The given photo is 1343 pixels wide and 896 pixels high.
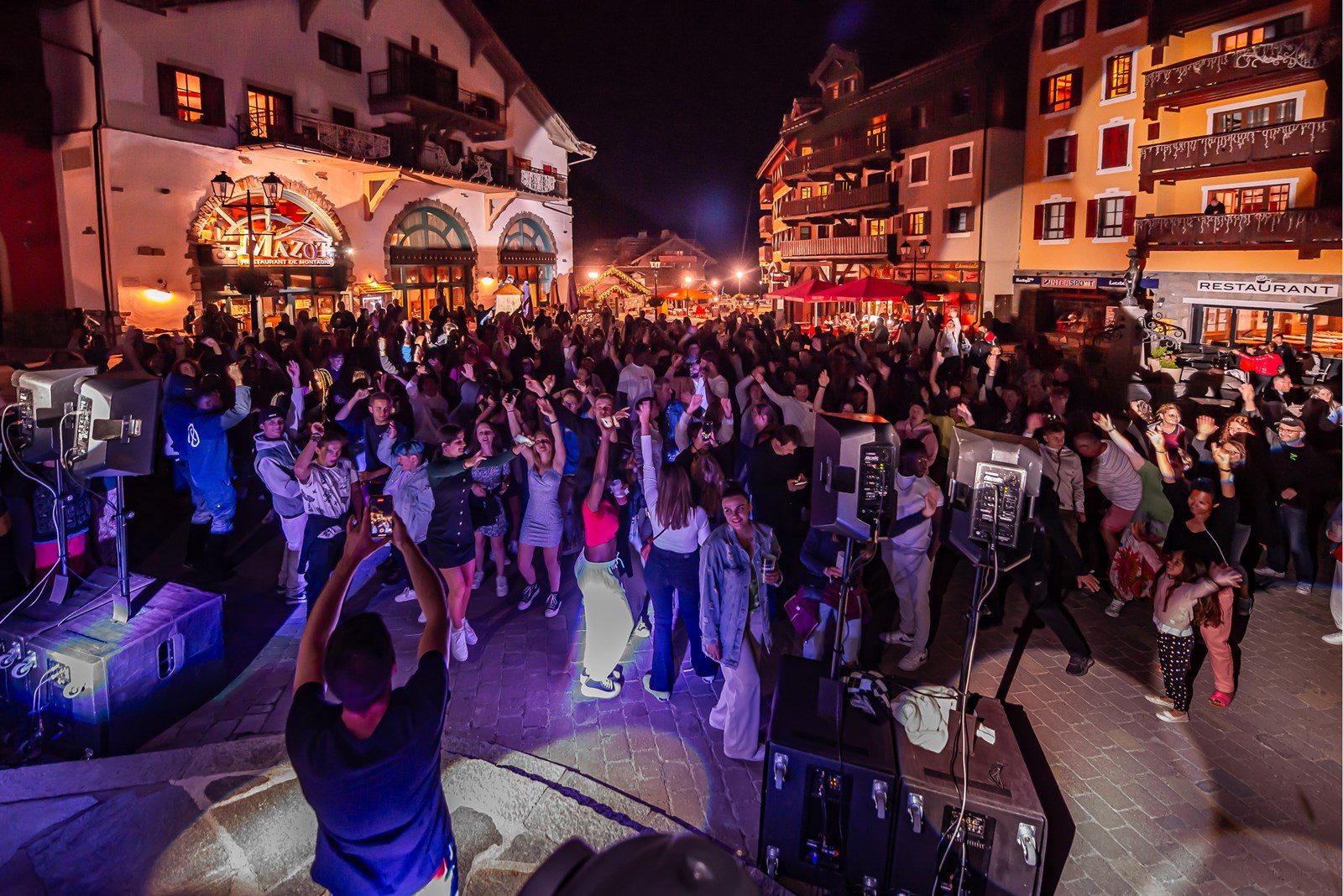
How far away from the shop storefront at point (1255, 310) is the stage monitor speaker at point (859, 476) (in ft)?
67.0

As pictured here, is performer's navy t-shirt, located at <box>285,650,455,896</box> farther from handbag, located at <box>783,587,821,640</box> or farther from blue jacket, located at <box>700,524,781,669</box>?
handbag, located at <box>783,587,821,640</box>

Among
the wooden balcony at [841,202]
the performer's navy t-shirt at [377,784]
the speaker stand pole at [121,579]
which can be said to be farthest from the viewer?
the wooden balcony at [841,202]

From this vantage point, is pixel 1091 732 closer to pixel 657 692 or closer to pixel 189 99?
pixel 657 692

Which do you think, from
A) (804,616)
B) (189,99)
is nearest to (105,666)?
(804,616)

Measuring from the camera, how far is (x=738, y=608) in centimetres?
477

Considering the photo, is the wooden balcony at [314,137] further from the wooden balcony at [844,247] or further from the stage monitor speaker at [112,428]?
the wooden balcony at [844,247]

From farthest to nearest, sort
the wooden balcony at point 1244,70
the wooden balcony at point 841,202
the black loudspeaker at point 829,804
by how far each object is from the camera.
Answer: the wooden balcony at point 841,202
the wooden balcony at point 1244,70
the black loudspeaker at point 829,804

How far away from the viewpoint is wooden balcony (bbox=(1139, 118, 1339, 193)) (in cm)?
1931

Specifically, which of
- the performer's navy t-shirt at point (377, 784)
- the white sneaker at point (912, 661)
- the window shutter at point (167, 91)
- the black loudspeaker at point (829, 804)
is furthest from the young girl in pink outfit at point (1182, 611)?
the window shutter at point (167, 91)

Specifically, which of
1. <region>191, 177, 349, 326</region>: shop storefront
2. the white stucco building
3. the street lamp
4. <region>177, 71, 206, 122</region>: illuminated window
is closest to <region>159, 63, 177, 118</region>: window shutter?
the white stucco building

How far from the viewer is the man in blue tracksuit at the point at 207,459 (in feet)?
22.9

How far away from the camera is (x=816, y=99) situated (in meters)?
41.6

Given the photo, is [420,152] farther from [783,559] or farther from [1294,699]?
[1294,699]

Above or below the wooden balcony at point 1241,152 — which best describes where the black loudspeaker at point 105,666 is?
below
